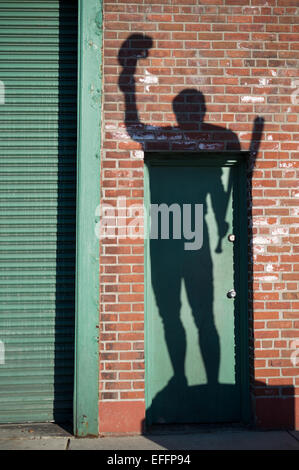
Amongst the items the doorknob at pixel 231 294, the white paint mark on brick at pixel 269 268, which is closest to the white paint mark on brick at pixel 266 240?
the white paint mark on brick at pixel 269 268

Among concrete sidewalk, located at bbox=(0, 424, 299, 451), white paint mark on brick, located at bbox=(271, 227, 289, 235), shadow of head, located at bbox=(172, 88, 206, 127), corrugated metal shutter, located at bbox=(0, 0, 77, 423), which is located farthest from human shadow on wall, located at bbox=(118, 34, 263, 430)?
corrugated metal shutter, located at bbox=(0, 0, 77, 423)

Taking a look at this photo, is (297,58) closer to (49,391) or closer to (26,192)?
(26,192)

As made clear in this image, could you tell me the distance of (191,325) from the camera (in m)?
3.97

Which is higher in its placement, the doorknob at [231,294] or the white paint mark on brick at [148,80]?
the white paint mark on brick at [148,80]

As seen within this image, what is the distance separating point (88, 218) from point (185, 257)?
100cm

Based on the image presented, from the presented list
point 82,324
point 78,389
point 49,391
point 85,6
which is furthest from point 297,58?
point 49,391

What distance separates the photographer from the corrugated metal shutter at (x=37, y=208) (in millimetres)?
3928

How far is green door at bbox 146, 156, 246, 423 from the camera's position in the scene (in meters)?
3.93

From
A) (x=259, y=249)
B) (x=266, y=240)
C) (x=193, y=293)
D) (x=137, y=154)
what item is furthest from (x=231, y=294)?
(x=137, y=154)

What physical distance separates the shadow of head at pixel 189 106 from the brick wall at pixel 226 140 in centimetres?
5

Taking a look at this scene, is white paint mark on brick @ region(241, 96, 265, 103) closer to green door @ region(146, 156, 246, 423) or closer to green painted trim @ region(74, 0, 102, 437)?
green door @ region(146, 156, 246, 423)

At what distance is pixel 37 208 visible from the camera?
4039 millimetres

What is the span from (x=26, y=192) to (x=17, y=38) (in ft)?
5.05

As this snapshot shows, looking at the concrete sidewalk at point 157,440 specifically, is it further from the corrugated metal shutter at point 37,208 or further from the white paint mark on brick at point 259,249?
the white paint mark on brick at point 259,249
